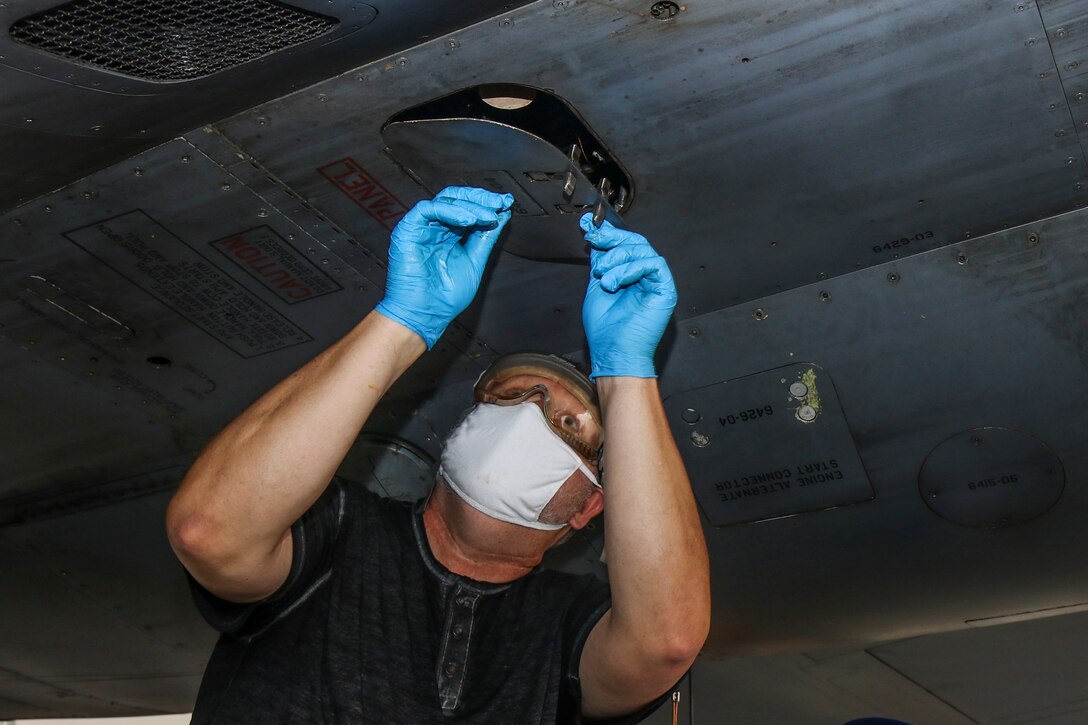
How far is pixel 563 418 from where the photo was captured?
9.25 ft

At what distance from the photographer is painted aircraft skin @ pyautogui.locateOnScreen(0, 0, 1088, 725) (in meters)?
2.33

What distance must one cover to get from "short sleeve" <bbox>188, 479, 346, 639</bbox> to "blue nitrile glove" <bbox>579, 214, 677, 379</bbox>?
0.70m

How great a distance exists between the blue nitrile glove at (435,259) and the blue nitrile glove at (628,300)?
9.1 inches

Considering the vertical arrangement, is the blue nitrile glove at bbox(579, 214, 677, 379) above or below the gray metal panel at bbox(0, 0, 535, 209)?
below

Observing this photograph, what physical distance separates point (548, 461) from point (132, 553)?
2.04m

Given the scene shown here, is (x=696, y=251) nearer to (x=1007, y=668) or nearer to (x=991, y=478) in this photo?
(x=991, y=478)

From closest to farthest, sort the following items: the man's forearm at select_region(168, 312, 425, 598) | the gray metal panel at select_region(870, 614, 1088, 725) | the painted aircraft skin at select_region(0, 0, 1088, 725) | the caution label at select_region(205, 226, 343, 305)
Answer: the man's forearm at select_region(168, 312, 425, 598) → the painted aircraft skin at select_region(0, 0, 1088, 725) → the caution label at select_region(205, 226, 343, 305) → the gray metal panel at select_region(870, 614, 1088, 725)

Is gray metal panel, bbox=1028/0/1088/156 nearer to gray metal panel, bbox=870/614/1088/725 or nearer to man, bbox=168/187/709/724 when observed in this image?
man, bbox=168/187/709/724

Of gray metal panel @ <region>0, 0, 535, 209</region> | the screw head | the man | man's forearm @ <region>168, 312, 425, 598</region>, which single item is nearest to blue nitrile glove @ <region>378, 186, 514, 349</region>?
the man

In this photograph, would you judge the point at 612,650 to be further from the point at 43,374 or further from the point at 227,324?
the point at 43,374

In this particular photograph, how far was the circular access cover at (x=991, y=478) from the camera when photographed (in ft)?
9.68

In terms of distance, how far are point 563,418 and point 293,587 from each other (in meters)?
0.74

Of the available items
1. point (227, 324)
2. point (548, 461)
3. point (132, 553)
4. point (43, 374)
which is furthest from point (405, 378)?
point (132, 553)

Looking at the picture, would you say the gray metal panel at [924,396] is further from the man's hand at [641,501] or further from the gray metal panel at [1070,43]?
the man's hand at [641,501]
